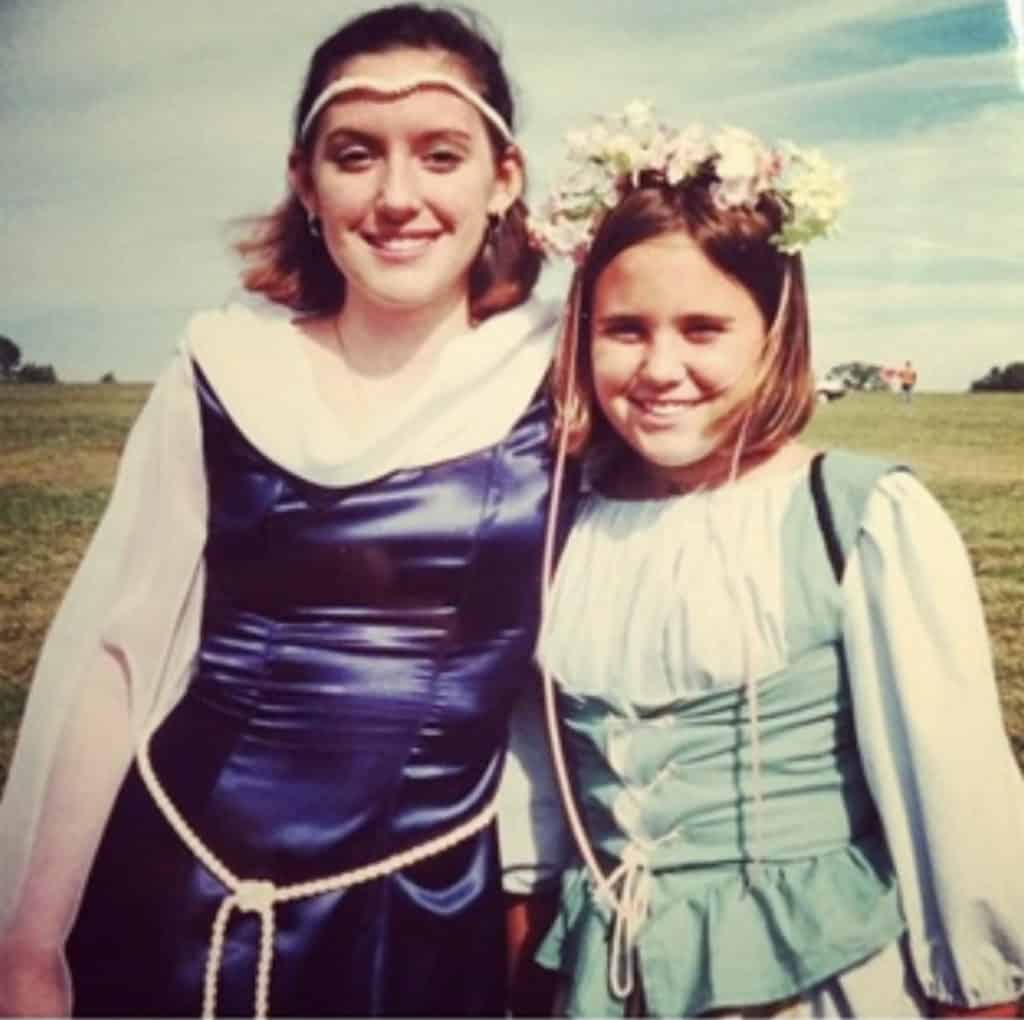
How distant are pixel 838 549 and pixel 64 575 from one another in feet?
2.50

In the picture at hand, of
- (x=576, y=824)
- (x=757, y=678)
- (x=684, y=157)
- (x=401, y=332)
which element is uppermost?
(x=684, y=157)


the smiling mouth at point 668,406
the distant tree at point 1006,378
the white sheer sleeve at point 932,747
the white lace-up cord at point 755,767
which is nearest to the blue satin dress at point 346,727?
the smiling mouth at point 668,406

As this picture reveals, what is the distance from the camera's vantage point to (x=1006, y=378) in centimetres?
149

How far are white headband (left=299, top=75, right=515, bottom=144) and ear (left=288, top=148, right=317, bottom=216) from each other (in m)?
0.04

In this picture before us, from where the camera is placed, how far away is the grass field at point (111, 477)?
1428 mm

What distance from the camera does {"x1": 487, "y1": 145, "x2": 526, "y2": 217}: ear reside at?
142 centimetres

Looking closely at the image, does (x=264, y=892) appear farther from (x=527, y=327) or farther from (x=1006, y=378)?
(x=1006, y=378)

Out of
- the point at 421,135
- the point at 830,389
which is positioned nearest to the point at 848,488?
the point at 830,389

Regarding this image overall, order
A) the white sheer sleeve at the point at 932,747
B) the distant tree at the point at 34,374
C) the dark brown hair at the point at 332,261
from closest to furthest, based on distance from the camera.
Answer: the white sheer sleeve at the point at 932,747, the dark brown hair at the point at 332,261, the distant tree at the point at 34,374

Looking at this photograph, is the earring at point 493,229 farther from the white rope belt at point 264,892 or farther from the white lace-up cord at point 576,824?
the white rope belt at point 264,892

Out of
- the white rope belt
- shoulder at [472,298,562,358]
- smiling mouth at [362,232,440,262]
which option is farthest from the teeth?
the white rope belt

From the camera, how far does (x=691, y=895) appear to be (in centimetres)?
132

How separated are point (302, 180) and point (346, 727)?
53cm

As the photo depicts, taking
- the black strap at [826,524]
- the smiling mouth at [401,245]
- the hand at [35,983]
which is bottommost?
the hand at [35,983]
